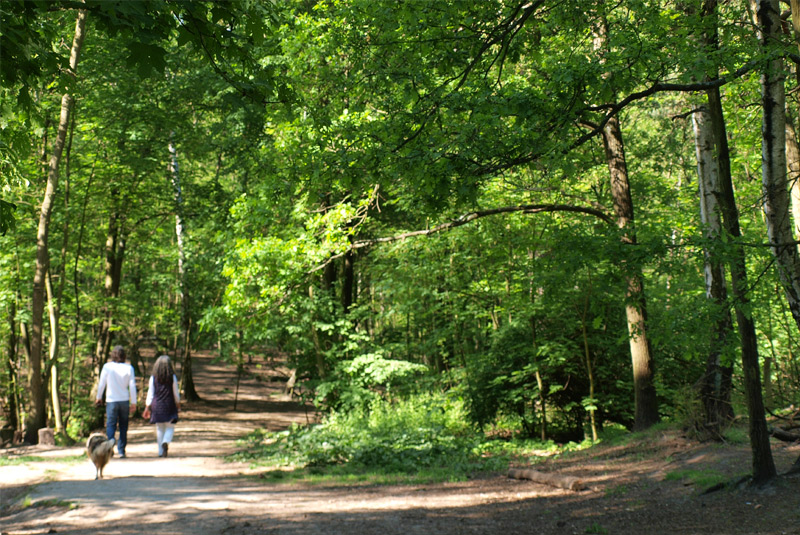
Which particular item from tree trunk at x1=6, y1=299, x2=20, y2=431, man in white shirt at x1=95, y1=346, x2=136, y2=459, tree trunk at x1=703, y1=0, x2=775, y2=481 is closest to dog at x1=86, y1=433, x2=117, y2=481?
man in white shirt at x1=95, y1=346, x2=136, y2=459

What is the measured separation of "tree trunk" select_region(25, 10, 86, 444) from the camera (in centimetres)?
1300

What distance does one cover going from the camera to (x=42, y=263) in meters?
13.3

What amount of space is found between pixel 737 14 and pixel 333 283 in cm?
1146

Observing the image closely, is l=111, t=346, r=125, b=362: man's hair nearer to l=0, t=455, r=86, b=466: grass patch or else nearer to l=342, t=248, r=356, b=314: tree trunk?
l=0, t=455, r=86, b=466: grass patch

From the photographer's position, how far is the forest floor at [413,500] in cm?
623

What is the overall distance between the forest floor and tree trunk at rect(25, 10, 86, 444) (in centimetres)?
205

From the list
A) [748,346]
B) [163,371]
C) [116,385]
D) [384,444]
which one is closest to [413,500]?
[384,444]

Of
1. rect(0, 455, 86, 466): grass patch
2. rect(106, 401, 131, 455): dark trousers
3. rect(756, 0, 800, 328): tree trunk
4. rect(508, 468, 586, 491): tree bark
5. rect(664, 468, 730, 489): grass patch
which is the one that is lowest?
rect(508, 468, 586, 491): tree bark

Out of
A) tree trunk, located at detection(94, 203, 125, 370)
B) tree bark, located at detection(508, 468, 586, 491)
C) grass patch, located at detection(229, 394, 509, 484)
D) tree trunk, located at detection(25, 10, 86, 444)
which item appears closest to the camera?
tree bark, located at detection(508, 468, 586, 491)

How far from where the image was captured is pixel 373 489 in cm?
888

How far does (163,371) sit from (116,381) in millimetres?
712

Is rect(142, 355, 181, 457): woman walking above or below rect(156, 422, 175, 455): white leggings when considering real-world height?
above

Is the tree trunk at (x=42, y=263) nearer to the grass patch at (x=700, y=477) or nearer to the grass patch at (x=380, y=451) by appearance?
the grass patch at (x=380, y=451)

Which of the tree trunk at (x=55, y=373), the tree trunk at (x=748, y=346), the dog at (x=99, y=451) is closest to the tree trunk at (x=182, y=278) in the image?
the tree trunk at (x=55, y=373)
